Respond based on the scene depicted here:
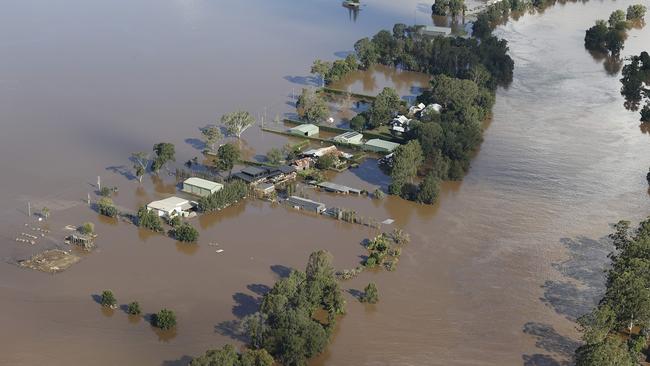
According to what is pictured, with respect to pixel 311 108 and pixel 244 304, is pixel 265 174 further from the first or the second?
pixel 244 304

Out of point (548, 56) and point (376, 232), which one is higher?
point (548, 56)

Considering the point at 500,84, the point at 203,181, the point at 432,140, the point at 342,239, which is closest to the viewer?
the point at 342,239

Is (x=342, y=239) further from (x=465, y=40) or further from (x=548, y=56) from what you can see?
(x=548, y=56)

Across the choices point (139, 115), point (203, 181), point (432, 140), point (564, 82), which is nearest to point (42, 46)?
point (139, 115)

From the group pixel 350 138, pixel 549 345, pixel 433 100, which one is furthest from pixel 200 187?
pixel 433 100

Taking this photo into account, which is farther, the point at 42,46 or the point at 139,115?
the point at 42,46

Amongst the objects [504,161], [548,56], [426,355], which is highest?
[548,56]
